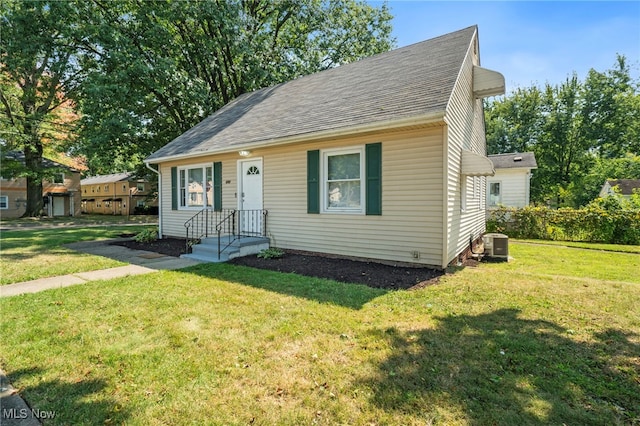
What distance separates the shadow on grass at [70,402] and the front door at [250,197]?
21.0 feet

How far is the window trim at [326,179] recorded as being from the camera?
707 centimetres

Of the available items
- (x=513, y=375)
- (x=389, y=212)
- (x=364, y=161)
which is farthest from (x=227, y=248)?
(x=513, y=375)

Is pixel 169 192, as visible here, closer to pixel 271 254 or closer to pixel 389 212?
pixel 271 254

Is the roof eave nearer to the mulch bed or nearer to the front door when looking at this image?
the front door

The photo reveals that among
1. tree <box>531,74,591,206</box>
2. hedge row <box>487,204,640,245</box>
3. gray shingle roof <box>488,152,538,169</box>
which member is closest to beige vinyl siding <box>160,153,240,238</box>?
hedge row <box>487,204,640,245</box>

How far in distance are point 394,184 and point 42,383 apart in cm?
594

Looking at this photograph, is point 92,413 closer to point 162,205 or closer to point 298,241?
point 298,241

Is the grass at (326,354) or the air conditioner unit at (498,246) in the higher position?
the air conditioner unit at (498,246)

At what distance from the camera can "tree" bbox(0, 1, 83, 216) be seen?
13.2 meters

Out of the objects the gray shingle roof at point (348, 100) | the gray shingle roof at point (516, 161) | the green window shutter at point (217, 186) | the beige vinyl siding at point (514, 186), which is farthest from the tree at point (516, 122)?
the green window shutter at point (217, 186)

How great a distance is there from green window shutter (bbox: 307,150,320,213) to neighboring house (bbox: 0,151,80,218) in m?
22.8

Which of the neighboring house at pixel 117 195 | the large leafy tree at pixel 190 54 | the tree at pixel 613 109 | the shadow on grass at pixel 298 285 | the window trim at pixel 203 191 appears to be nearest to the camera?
the shadow on grass at pixel 298 285

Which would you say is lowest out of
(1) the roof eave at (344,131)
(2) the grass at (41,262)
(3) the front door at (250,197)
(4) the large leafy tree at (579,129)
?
(2) the grass at (41,262)

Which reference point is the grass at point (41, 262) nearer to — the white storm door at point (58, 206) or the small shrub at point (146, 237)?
the small shrub at point (146, 237)
